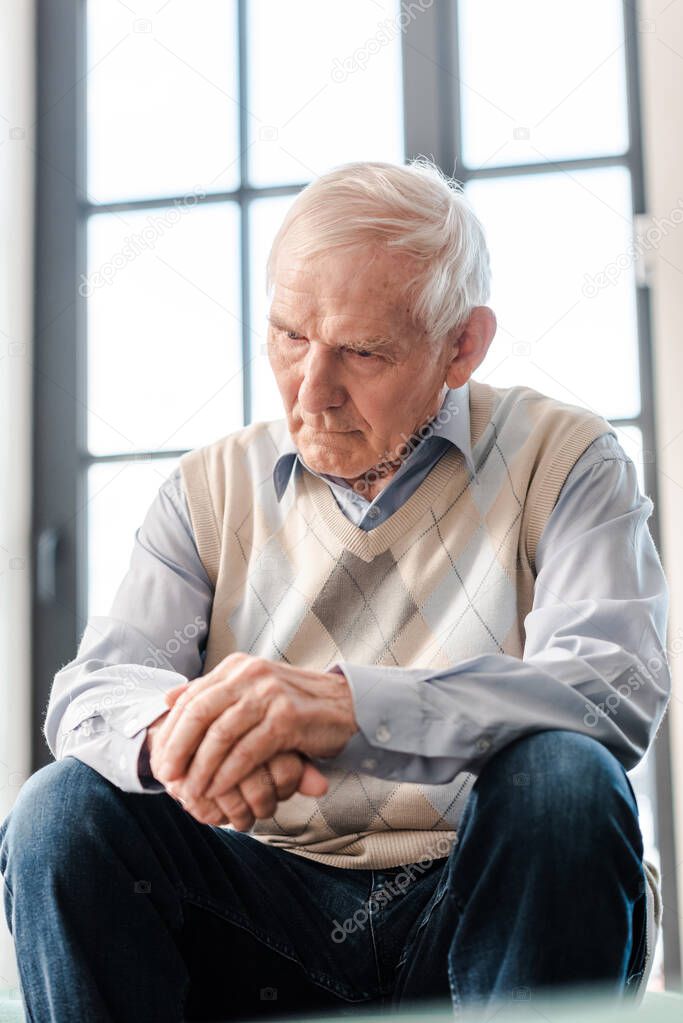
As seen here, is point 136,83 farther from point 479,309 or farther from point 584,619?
point 584,619

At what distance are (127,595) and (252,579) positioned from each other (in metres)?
0.14

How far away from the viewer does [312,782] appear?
96 centimetres

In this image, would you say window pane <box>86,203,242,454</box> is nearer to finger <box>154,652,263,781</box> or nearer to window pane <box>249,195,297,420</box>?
window pane <box>249,195,297,420</box>

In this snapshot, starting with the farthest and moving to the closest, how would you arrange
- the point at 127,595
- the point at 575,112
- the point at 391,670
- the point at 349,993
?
the point at 575,112
the point at 127,595
the point at 349,993
the point at 391,670

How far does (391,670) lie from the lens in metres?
0.98

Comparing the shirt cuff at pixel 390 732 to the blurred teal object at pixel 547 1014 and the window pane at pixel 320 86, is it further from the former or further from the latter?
the window pane at pixel 320 86

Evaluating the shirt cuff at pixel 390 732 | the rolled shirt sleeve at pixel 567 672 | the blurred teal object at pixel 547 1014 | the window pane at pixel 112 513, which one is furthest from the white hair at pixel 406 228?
the window pane at pixel 112 513

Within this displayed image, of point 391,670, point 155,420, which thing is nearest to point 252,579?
point 391,670

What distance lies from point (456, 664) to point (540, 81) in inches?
58.7

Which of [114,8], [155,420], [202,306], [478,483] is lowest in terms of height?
[478,483]

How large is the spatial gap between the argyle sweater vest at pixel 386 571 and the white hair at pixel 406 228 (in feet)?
0.47

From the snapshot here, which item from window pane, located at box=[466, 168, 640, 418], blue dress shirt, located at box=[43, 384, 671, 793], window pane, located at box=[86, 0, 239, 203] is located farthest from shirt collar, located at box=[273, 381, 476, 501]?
window pane, located at box=[86, 0, 239, 203]

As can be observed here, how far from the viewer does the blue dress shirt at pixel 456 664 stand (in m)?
0.96

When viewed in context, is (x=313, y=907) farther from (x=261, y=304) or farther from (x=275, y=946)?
(x=261, y=304)
